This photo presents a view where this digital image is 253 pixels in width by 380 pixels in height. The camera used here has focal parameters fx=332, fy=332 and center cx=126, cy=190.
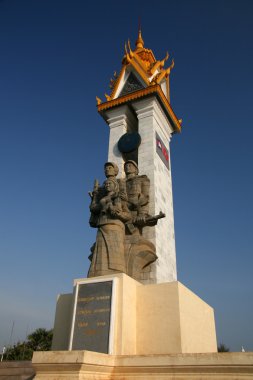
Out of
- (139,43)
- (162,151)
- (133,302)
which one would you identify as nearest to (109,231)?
(133,302)

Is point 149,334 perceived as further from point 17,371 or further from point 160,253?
point 160,253

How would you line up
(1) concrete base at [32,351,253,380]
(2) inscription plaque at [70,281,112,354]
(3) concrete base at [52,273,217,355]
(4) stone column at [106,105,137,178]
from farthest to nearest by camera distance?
(4) stone column at [106,105,137,178] < (3) concrete base at [52,273,217,355] < (2) inscription plaque at [70,281,112,354] < (1) concrete base at [32,351,253,380]

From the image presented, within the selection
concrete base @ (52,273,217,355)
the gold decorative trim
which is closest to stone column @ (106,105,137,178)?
the gold decorative trim

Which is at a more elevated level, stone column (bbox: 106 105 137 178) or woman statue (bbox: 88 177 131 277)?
stone column (bbox: 106 105 137 178)

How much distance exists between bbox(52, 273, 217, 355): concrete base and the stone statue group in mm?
824

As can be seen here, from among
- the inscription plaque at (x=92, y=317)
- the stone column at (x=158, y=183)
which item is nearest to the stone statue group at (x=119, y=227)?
the stone column at (x=158, y=183)

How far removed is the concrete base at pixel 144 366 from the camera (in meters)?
4.05

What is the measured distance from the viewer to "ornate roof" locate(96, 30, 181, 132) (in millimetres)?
12773

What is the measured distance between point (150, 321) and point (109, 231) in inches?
85.8

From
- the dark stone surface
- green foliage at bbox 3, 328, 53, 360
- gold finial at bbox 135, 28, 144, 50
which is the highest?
gold finial at bbox 135, 28, 144, 50

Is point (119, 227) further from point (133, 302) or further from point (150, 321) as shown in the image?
point (150, 321)

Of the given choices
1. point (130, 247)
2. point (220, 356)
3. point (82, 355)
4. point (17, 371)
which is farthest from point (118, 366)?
point (130, 247)

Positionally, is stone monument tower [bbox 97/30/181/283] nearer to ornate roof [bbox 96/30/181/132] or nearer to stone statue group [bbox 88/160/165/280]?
ornate roof [bbox 96/30/181/132]

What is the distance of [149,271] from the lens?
892 centimetres
